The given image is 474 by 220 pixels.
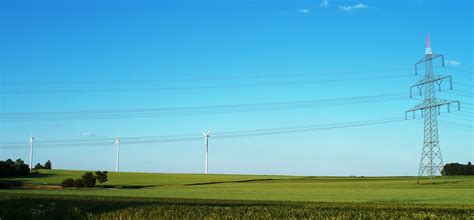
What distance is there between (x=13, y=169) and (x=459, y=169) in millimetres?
138661

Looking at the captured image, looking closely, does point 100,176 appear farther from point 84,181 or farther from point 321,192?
point 321,192

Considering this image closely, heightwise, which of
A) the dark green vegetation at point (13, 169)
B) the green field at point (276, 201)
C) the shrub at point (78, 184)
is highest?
the dark green vegetation at point (13, 169)

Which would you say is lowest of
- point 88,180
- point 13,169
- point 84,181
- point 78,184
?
point 78,184

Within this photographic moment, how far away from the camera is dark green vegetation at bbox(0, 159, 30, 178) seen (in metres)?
142

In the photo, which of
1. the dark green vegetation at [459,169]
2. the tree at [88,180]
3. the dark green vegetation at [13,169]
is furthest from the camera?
the dark green vegetation at [459,169]

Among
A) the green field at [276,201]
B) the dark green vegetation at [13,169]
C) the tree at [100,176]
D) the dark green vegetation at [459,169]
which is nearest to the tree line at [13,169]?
the dark green vegetation at [13,169]

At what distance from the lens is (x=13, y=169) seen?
146 meters

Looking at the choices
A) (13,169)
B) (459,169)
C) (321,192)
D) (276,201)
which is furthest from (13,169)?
(459,169)

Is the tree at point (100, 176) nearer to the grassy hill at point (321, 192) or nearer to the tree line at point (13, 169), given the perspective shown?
the grassy hill at point (321, 192)

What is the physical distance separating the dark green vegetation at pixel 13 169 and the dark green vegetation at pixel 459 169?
13122cm

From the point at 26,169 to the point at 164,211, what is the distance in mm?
130407

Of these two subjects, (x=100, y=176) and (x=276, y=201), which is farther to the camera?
(x=100, y=176)

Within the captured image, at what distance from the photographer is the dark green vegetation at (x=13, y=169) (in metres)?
142

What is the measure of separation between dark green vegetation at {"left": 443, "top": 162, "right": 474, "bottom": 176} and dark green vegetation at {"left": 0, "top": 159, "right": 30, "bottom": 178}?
431 ft
